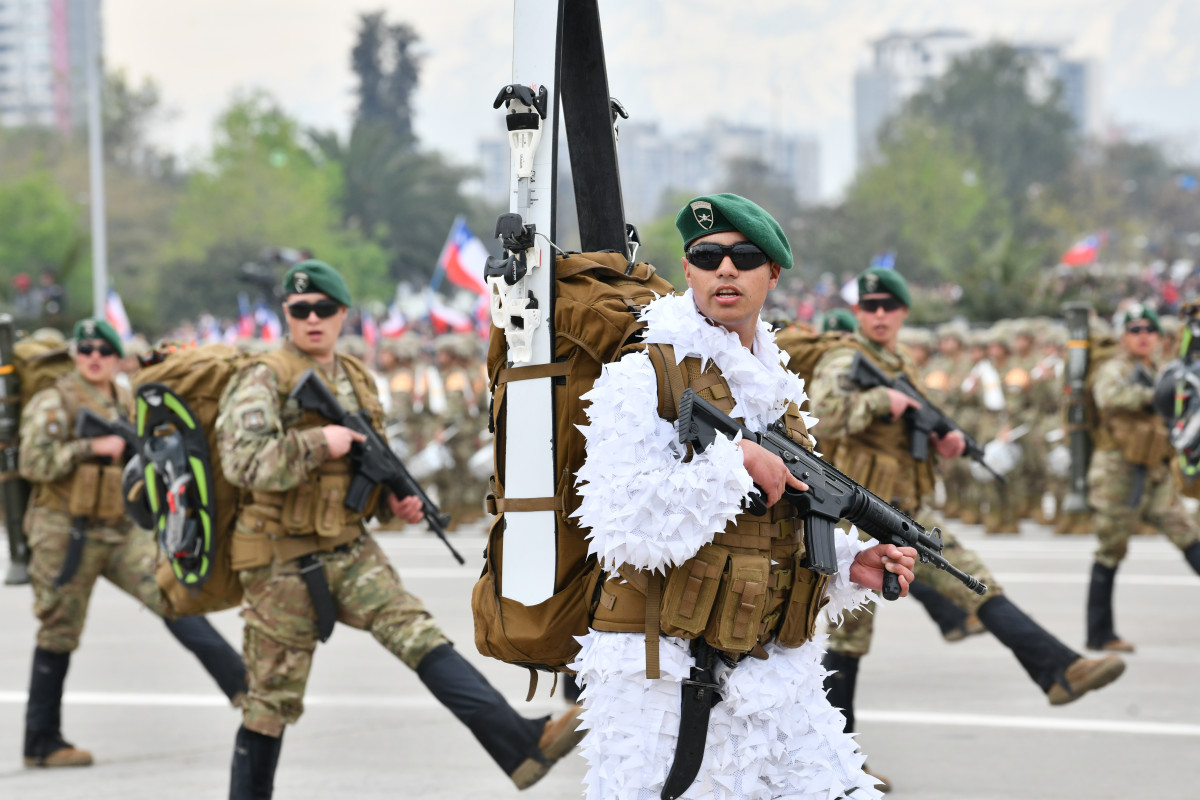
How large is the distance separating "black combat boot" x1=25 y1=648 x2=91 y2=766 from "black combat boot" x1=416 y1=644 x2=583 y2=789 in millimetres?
2548

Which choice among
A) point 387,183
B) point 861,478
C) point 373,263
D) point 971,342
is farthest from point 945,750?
point 387,183

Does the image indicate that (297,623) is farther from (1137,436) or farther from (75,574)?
(1137,436)

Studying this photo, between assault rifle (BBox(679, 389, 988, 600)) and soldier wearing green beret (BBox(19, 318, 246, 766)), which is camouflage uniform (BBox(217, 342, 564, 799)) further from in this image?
assault rifle (BBox(679, 389, 988, 600))

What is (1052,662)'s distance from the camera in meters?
6.84

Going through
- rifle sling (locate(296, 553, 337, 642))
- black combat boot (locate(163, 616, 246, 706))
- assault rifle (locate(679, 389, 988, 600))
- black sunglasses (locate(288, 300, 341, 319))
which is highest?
black sunglasses (locate(288, 300, 341, 319))

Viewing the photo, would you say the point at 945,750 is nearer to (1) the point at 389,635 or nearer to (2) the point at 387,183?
(1) the point at 389,635

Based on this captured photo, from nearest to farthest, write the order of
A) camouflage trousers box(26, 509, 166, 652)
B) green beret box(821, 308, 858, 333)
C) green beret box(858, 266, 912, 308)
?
green beret box(858, 266, 912, 308) → camouflage trousers box(26, 509, 166, 652) → green beret box(821, 308, 858, 333)

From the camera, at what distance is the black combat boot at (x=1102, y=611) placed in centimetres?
985

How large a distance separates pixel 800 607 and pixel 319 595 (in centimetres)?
259

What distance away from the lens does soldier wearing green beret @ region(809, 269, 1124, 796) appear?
686 centimetres

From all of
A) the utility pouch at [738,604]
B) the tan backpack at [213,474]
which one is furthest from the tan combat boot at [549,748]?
the utility pouch at [738,604]

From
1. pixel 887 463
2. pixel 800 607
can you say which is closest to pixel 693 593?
pixel 800 607

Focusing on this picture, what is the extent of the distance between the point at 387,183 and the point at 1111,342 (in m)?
60.4

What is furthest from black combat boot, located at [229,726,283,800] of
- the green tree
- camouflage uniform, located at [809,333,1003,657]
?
the green tree
